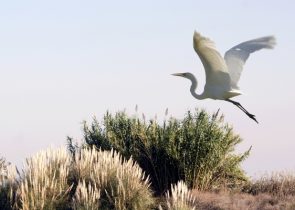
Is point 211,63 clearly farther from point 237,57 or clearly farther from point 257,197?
point 257,197

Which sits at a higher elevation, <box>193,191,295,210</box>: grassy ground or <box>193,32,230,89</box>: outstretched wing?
<box>193,32,230,89</box>: outstretched wing

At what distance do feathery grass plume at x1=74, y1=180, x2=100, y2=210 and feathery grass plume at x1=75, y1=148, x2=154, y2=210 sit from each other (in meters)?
0.22

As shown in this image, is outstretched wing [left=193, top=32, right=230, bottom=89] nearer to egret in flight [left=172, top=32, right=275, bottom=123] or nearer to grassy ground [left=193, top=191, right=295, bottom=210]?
egret in flight [left=172, top=32, right=275, bottom=123]

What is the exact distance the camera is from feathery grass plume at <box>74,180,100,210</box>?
14.4 meters

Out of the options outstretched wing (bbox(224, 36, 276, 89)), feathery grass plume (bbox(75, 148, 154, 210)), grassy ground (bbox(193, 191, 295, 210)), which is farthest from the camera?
grassy ground (bbox(193, 191, 295, 210))

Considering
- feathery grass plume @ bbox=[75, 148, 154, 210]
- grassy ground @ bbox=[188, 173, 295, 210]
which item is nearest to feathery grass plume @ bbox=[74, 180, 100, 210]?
feathery grass plume @ bbox=[75, 148, 154, 210]

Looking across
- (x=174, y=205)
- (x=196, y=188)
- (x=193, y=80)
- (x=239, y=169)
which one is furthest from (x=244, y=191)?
(x=174, y=205)

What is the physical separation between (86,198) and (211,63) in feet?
12.8

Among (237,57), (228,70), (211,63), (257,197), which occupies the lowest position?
(257,197)

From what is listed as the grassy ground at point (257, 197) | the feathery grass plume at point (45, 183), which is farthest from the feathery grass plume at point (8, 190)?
the grassy ground at point (257, 197)

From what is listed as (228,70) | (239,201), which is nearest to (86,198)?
(228,70)

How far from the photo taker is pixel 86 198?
14352 millimetres

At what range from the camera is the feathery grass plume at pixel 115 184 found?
15062 mm

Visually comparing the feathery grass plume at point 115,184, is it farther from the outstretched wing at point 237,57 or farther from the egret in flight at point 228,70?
the outstretched wing at point 237,57
